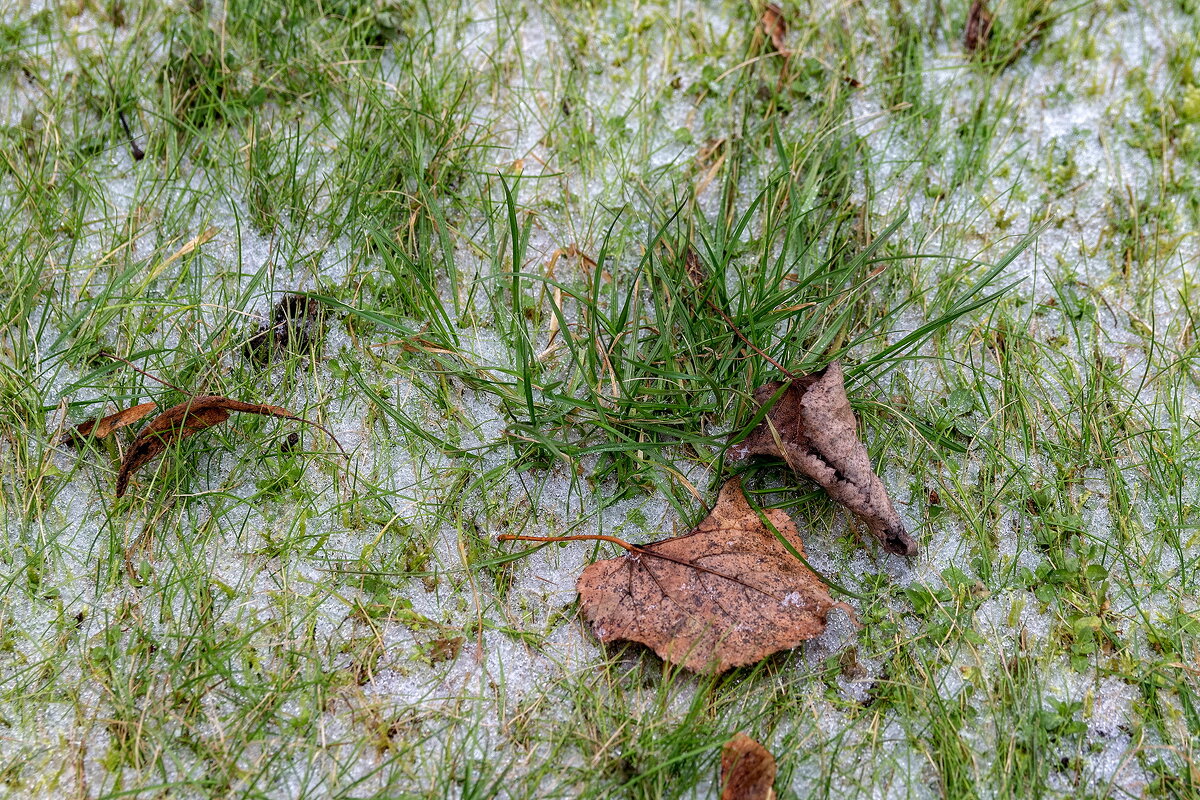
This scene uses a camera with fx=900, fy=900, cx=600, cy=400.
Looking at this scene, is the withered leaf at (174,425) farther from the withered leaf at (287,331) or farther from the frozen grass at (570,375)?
the withered leaf at (287,331)

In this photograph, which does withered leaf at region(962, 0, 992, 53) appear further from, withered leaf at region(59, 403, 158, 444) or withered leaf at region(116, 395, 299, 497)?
withered leaf at region(59, 403, 158, 444)

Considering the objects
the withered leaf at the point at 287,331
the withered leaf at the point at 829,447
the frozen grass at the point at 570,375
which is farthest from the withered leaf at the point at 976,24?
the withered leaf at the point at 287,331

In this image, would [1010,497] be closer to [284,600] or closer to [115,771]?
[284,600]

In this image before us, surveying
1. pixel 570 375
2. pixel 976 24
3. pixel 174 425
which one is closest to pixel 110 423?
pixel 174 425

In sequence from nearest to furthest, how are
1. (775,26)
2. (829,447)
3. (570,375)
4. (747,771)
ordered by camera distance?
1. (747,771)
2. (829,447)
3. (570,375)
4. (775,26)

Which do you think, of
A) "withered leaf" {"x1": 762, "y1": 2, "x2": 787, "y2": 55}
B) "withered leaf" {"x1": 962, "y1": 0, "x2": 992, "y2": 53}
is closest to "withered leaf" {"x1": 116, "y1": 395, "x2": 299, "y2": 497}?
"withered leaf" {"x1": 762, "y1": 2, "x2": 787, "y2": 55}

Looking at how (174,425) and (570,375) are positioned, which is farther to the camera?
(570,375)

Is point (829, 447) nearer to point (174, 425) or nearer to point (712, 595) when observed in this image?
point (712, 595)
